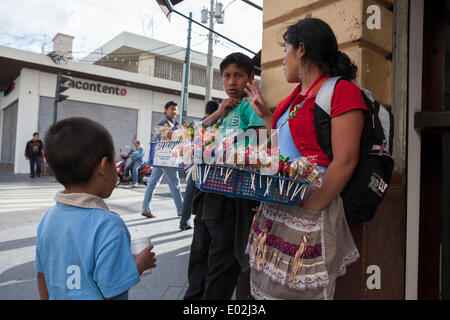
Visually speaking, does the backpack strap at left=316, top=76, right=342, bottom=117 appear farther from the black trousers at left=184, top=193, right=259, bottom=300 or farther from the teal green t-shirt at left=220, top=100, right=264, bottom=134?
the black trousers at left=184, top=193, right=259, bottom=300

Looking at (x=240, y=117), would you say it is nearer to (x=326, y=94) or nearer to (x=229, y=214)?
(x=229, y=214)

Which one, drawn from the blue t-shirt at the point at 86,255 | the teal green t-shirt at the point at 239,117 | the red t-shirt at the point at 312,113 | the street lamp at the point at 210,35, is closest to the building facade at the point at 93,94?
the street lamp at the point at 210,35

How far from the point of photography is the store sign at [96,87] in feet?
60.8

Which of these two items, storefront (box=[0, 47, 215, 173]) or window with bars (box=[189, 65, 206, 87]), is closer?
storefront (box=[0, 47, 215, 173])

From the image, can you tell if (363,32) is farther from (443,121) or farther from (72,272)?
(72,272)

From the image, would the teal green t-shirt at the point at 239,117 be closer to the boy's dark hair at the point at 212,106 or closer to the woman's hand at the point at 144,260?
the woman's hand at the point at 144,260

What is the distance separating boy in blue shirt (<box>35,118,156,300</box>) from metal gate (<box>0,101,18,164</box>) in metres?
20.1

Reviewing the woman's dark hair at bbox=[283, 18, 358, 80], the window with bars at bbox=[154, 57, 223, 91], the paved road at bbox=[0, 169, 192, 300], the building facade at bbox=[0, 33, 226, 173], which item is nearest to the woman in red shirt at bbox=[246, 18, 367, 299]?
the woman's dark hair at bbox=[283, 18, 358, 80]

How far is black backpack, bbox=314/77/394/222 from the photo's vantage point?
1442 millimetres

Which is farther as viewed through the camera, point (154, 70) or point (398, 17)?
point (154, 70)

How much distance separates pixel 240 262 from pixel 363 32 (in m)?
1.65

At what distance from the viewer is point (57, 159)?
1.34 metres

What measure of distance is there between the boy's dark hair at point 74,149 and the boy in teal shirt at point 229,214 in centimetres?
86
